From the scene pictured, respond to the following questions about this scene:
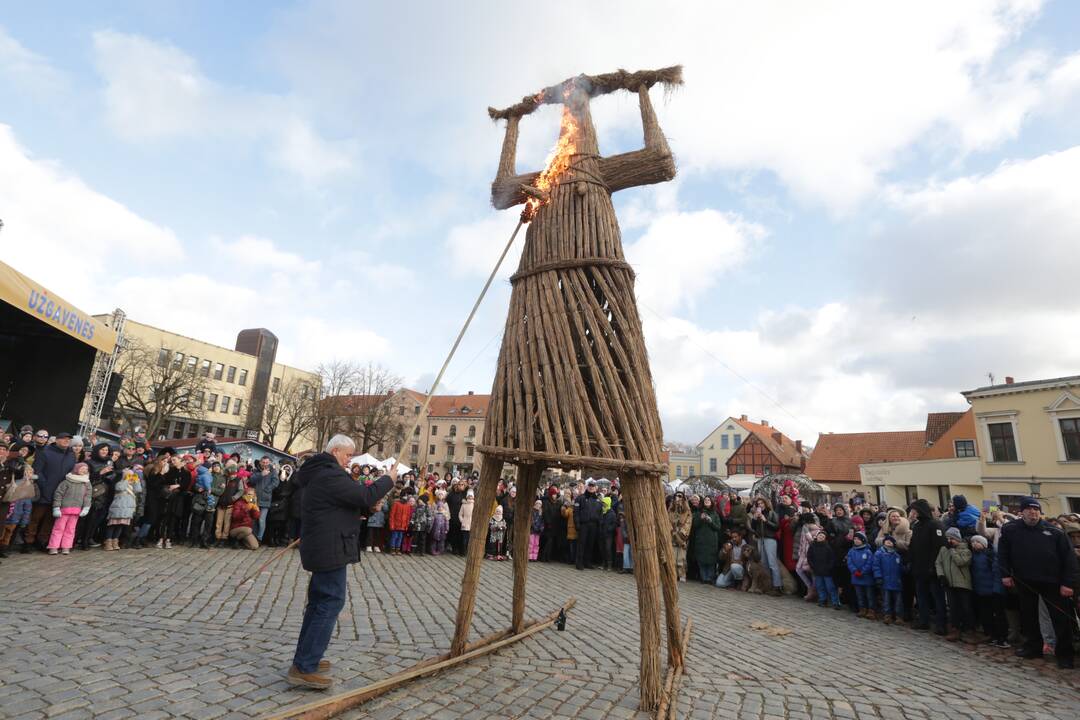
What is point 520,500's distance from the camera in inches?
207

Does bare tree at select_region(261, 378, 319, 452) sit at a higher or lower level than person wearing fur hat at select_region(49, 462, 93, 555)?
higher

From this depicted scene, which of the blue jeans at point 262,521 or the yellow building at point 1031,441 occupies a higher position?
the yellow building at point 1031,441

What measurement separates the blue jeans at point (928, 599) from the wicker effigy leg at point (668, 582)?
595 cm

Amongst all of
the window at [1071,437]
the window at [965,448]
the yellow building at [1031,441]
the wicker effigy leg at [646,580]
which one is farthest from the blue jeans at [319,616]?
the window at [965,448]

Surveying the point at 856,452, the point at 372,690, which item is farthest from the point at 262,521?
the point at 856,452

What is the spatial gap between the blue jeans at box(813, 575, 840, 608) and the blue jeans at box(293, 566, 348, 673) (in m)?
9.40

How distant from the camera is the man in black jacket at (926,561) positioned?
8.09 metres

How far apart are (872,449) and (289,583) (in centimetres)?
4564

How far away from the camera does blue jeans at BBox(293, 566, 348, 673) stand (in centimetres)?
400

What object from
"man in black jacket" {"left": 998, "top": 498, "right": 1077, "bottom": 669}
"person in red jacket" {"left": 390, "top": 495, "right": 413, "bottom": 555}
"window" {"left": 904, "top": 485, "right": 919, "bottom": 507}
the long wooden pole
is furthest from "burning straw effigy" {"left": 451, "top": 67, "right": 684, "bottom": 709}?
"window" {"left": 904, "top": 485, "right": 919, "bottom": 507}

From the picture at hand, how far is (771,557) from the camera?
11.0 meters

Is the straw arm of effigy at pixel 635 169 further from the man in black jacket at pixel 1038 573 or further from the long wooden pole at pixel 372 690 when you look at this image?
the man in black jacket at pixel 1038 573

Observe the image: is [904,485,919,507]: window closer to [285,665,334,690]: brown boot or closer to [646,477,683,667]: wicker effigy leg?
[646,477,683,667]: wicker effigy leg

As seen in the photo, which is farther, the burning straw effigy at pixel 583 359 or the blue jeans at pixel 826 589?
the blue jeans at pixel 826 589
